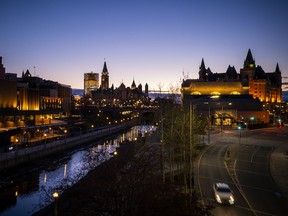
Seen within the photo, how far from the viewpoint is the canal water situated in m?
26.5

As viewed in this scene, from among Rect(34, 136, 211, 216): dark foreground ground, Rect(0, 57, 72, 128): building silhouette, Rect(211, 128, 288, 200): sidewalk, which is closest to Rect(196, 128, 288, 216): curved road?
Rect(211, 128, 288, 200): sidewalk

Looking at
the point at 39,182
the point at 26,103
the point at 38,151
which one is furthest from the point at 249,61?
the point at 39,182

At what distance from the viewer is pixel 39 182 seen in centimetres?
3544

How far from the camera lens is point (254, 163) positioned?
3275cm

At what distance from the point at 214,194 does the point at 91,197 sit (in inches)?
439

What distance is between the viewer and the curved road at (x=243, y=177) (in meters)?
19.3

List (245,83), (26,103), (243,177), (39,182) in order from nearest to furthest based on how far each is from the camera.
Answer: (243,177), (39,182), (26,103), (245,83)

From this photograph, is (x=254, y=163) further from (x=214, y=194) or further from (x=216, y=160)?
(x=214, y=194)

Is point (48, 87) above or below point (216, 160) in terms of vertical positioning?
above

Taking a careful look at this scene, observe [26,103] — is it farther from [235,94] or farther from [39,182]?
[235,94]

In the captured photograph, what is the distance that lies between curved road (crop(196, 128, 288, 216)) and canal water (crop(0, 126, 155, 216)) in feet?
31.7

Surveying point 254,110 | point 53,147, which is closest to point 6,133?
point 53,147

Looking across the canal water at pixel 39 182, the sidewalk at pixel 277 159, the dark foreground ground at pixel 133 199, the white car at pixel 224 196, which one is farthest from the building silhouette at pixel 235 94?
the dark foreground ground at pixel 133 199

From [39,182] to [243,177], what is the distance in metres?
23.1
